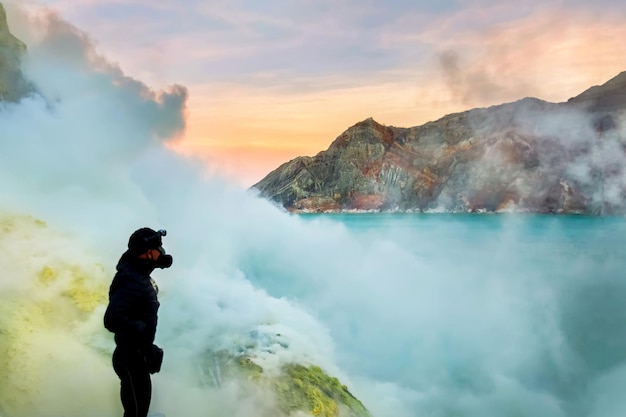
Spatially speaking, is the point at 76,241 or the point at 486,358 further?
the point at 486,358

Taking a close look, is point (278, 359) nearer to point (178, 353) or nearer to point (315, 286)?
point (178, 353)

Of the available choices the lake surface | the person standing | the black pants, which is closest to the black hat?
the person standing

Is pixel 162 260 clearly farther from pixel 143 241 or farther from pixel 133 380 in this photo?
pixel 133 380

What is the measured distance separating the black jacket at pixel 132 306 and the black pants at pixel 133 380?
123mm

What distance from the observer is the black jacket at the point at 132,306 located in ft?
16.8

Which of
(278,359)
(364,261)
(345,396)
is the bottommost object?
(345,396)

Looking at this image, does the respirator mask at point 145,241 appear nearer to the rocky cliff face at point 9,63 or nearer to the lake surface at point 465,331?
the lake surface at point 465,331

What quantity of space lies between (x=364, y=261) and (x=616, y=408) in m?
28.6

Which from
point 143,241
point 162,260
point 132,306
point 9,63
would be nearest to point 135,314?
point 132,306

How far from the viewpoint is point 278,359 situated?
11.9m

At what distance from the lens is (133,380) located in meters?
5.52

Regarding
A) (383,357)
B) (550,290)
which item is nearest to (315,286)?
(383,357)

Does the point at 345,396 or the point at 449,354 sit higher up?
the point at 449,354

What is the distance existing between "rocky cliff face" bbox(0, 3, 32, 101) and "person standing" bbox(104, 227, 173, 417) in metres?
21.6
